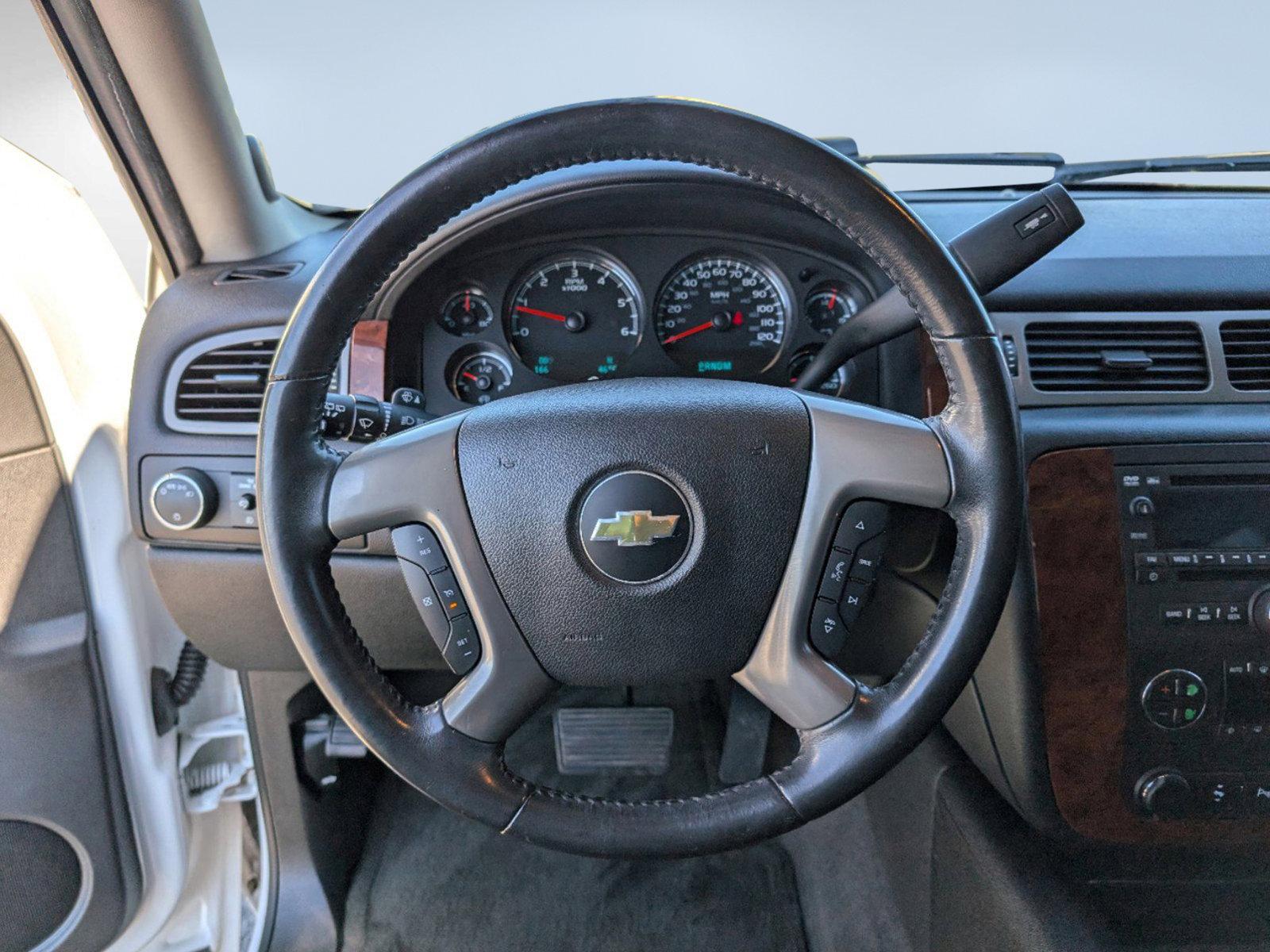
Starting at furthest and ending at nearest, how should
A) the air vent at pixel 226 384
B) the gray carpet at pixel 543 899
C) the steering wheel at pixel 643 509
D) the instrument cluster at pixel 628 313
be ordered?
1. the gray carpet at pixel 543 899
2. the instrument cluster at pixel 628 313
3. the air vent at pixel 226 384
4. the steering wheel at pixel 643 509

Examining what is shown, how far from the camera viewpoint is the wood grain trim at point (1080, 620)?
122 centimetres

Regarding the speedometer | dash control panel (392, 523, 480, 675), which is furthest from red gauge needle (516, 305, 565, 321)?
dash control panel (392, 523, 480, 675)

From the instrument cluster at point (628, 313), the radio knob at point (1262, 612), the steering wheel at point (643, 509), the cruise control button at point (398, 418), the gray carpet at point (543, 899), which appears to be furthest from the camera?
the gray carpet at point (543, 899)

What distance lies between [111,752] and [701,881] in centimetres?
109

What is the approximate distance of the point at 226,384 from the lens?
53.3 inches

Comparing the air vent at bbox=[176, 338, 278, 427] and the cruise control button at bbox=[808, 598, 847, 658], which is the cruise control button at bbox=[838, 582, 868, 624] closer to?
the cruise control button at bbox=[808, 598, 847, 658]

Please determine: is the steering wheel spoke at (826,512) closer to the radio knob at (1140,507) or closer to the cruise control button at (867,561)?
the cruise control button at (867,561)

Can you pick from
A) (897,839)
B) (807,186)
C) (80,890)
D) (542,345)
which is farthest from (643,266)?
(80,890)

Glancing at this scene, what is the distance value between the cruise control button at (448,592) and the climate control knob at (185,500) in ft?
1.87

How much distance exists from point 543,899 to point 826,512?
1265 mm

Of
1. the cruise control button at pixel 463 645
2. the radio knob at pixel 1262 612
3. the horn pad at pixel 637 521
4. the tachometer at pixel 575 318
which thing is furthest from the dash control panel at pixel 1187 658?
the cruise control button at pixel 463 645

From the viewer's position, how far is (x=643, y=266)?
1.47m

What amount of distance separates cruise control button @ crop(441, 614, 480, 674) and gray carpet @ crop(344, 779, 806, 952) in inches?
40.6

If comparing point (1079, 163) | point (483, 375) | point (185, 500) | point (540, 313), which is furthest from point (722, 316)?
point (185, 500)
